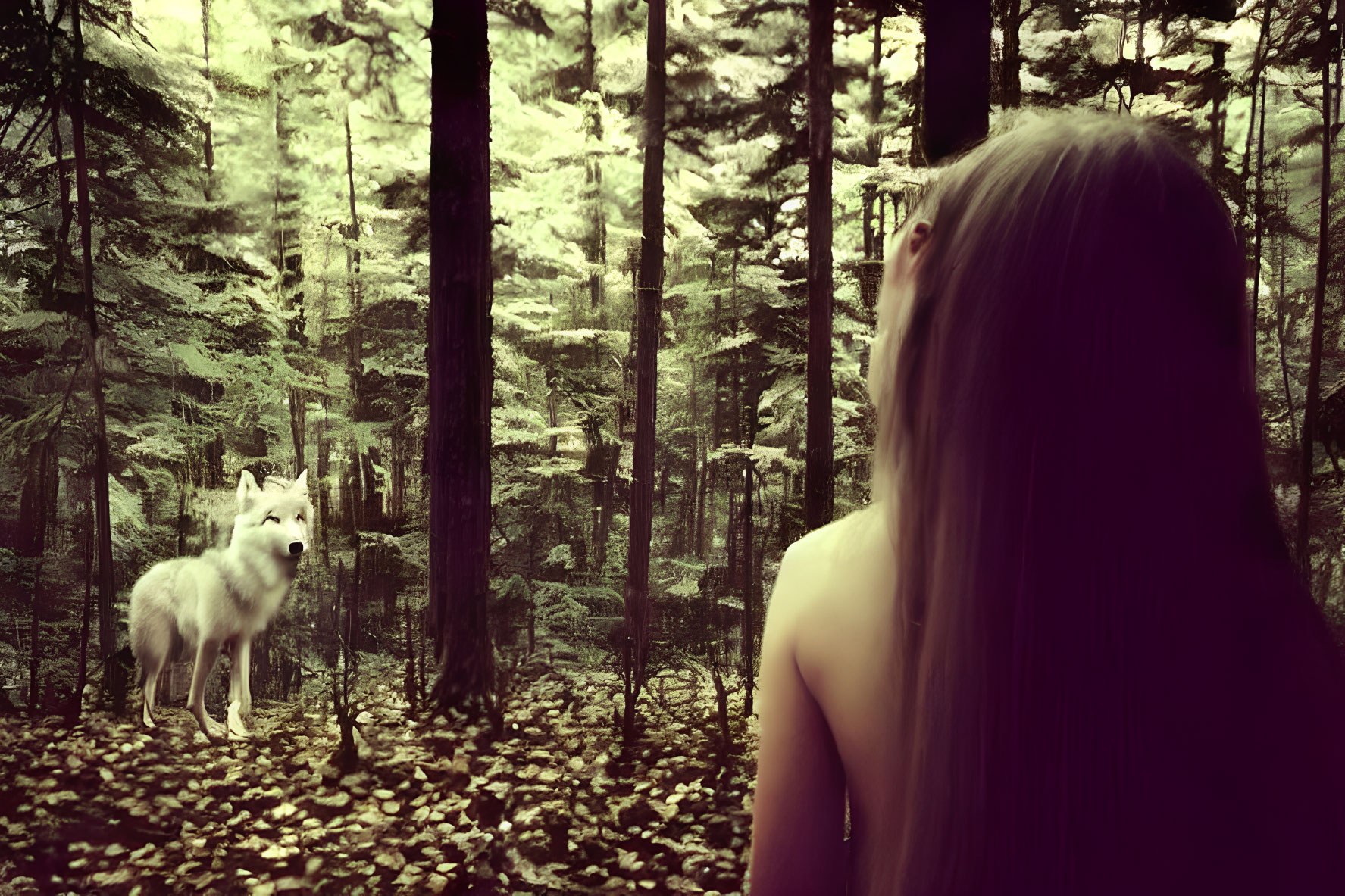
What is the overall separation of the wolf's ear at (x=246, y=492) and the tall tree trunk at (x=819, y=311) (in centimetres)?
250

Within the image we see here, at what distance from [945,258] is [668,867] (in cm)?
259

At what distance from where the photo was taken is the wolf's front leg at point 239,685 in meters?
2.91

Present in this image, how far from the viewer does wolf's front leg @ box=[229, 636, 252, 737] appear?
2.91 m

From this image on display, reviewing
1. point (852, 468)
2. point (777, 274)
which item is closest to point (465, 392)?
point (777, 274)

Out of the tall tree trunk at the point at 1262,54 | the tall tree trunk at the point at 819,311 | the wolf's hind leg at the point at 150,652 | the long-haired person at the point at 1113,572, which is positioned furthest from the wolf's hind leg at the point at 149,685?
the tall tree trunk at the point at 1262,54

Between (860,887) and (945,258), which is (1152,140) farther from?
(860,887)

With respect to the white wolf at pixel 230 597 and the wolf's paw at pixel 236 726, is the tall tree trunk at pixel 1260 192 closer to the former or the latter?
the white wolf at pixel 230 597

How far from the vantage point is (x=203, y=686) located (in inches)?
116

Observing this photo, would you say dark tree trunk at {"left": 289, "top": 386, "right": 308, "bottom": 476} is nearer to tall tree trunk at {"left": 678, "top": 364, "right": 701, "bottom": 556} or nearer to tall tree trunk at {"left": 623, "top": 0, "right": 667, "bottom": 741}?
tall tree trunk at {"left": 623, "top": 0, "right": 667, "bottom": 741}

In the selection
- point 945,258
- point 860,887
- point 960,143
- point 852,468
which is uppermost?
point 960,143

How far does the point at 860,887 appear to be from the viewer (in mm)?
692

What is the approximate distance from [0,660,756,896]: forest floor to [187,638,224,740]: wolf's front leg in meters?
0.05

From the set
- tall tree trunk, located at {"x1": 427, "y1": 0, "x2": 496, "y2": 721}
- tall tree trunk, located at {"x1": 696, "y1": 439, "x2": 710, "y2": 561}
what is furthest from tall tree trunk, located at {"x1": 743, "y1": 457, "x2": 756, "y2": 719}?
tall tree trunk, located at {"x1": 427, "y1": 0, "x2": 496, "y2": 721}

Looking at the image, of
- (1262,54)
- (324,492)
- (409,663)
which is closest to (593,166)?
(324,492)
